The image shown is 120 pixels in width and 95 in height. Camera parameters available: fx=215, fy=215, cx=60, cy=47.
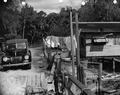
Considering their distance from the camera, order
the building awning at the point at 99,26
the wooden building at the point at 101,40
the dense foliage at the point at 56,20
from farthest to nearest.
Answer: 1. the dense foliage at the point at 56,20
2. the wooden building at the point at 101,40
3. the building awning at the point at 99,26

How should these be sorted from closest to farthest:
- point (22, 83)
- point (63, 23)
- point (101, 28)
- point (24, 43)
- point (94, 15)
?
point (22, 83) → point (101, 28) → point (24, 43) → point (94, 15) → point (63, 23)

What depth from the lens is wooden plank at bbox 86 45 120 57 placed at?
13930mm

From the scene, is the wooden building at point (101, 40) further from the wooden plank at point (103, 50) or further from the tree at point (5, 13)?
the tree at point (5, 13)

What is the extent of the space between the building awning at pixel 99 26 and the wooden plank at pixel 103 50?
110cm

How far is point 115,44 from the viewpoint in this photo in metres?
14.1

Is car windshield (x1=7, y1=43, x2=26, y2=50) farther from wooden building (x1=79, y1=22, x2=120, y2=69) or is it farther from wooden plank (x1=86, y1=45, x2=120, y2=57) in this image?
wooden plank (x1=86, y1=45, x2=120, y2=57)

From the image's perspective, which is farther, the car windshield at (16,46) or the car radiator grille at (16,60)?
the car windshield at (16,46)

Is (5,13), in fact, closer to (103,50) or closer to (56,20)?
(103,50)

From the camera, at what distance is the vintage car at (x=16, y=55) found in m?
14.3

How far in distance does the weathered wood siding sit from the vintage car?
160 inches

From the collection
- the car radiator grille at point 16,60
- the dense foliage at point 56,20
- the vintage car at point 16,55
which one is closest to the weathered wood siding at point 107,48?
the vintage car at point 16,55

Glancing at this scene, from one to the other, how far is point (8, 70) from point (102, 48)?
6.50 metres

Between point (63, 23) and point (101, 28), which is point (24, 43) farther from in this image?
point (63, 23)

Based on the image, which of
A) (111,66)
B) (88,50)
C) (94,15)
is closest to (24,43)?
(88,50)
